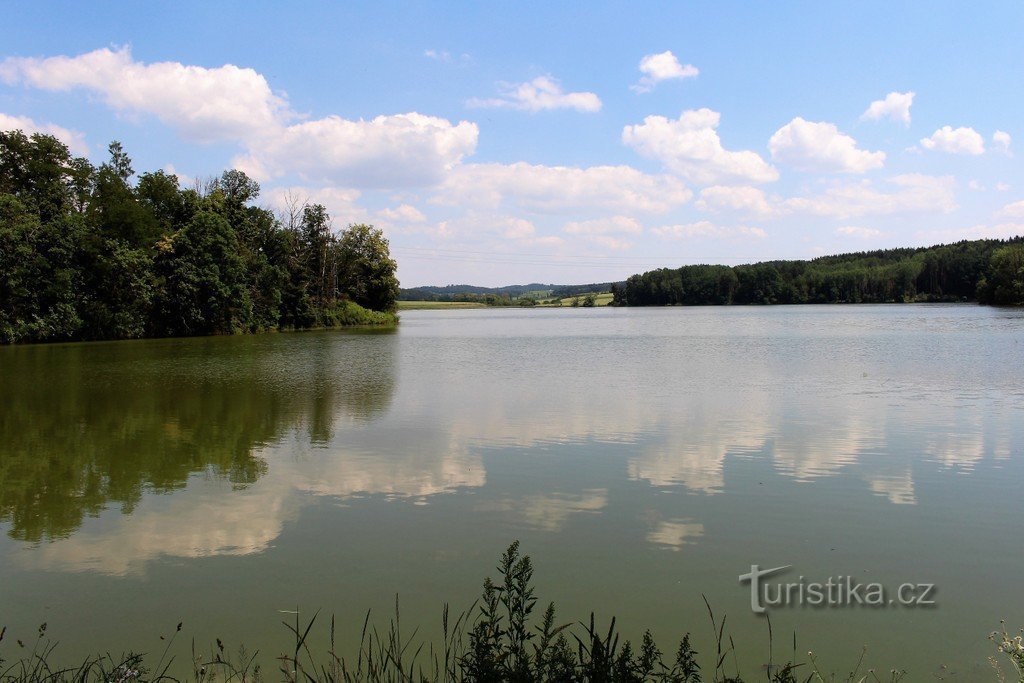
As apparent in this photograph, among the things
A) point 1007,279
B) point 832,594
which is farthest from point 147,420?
point 1007,279

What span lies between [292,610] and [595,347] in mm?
33930

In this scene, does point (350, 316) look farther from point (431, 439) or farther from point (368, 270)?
point (431, 439)

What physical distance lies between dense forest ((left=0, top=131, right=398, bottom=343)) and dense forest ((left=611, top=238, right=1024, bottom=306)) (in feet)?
331

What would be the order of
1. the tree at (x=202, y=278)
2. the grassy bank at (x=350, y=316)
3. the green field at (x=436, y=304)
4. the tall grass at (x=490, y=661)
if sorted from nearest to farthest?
1. the tall grass at (x=490, y=661)
2. the tree at (x=202, y=278)
3. the grassy bank at (x=350, y=316)
4. the green field at (x=436, y=304)

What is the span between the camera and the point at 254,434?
14117mm

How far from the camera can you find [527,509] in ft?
28.1

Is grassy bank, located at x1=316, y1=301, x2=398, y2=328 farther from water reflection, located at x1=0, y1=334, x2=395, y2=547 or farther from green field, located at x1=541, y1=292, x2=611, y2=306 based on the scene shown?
green field, located at x1=541, y1=292, x2=611, y2=306

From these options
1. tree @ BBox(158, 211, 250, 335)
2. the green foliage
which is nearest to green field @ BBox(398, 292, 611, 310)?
tree @ BBox(158, 211, 250, 335)

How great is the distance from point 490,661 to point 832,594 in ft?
11.9

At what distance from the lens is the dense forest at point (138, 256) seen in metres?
42.2

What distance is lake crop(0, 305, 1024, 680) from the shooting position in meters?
5.66

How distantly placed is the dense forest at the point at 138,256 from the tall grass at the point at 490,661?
145ft

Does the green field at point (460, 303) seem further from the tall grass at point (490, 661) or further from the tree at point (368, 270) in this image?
the tall grass at point (490, 661)

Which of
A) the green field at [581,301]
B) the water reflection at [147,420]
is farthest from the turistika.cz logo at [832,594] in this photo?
the green field at [581,301]
